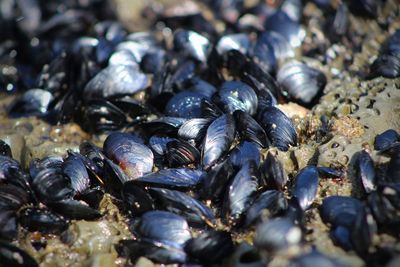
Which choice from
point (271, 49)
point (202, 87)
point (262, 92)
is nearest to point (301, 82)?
point (262, 92)

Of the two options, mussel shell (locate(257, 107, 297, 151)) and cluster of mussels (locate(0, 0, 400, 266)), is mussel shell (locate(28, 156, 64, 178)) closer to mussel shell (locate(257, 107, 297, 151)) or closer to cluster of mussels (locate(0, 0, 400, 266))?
cluster of mussels (locate(0, 0, 400, 266))

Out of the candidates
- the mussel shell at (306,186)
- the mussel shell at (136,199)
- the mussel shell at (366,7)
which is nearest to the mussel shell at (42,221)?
the mussel shell at (136,199)

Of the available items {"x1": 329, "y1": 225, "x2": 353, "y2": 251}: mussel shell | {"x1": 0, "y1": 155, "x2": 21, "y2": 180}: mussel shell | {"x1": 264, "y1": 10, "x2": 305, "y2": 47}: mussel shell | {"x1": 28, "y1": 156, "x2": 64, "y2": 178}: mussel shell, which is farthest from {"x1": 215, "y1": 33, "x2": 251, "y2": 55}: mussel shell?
{"x1": 329, "y1": 225, "x2": 353, "y2": 251}: mussel shell

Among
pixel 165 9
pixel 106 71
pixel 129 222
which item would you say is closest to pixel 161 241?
pixel 129 222

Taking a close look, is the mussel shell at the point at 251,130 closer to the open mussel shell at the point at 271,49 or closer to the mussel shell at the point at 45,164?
the open mussel shell at the point at 271,49

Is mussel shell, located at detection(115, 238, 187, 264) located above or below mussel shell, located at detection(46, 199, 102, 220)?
below

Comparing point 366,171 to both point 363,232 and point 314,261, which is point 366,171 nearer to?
point 363,232
